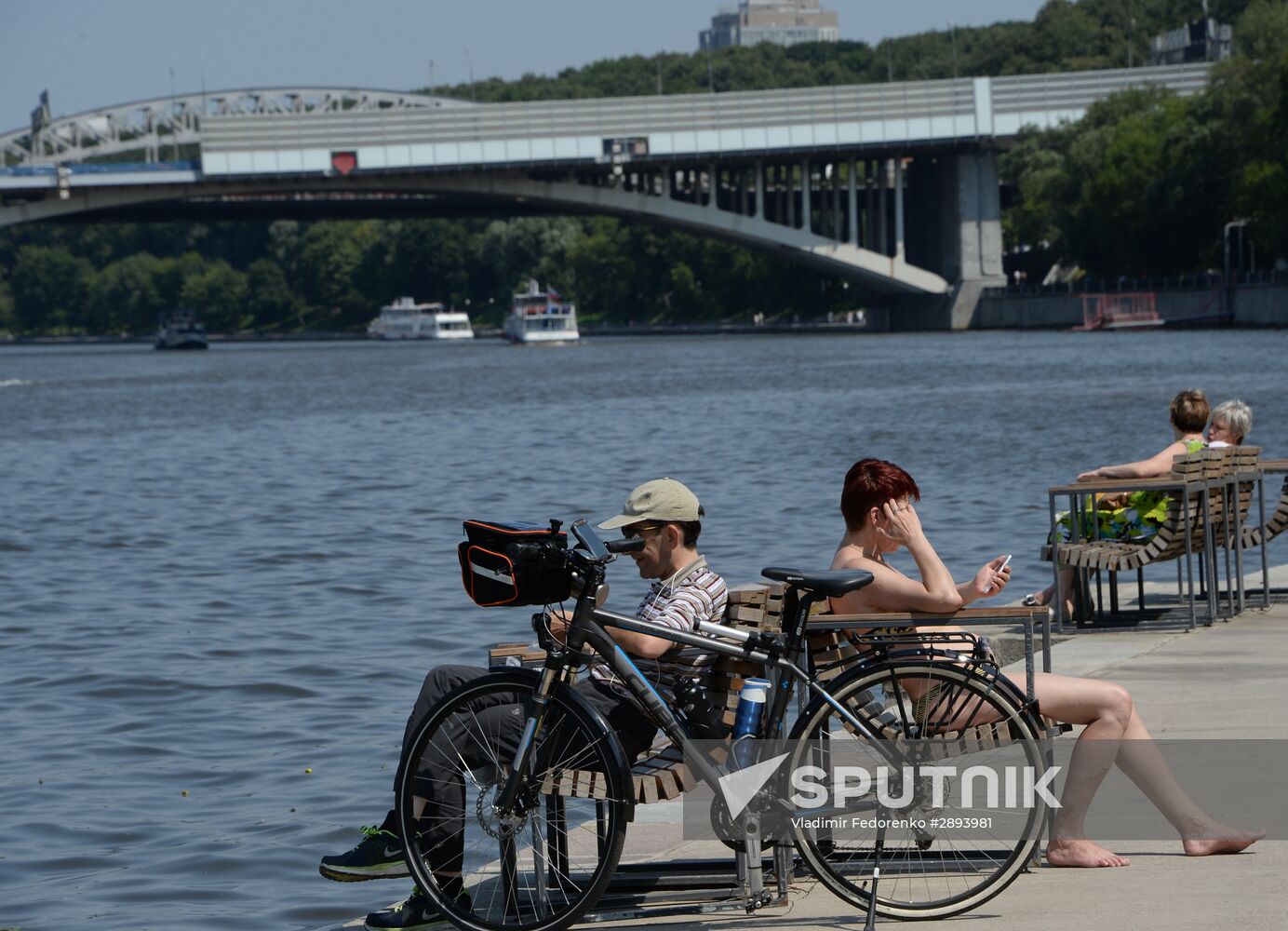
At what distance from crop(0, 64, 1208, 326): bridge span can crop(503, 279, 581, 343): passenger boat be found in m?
7.30

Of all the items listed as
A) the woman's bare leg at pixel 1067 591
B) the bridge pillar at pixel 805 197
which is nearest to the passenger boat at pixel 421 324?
the bridge pillar at pixel 805 197

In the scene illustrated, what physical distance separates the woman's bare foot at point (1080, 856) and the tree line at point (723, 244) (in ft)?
188

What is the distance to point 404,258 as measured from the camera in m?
138

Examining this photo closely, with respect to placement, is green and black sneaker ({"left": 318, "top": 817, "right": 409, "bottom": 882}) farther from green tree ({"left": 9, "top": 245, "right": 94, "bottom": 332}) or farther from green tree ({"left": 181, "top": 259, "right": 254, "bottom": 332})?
green tree ({"left": 9, "top": 245, "right": 94, "bottom": 332})

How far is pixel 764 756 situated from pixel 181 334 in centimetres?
10878

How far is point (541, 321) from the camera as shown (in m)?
94.4

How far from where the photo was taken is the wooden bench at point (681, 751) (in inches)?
180

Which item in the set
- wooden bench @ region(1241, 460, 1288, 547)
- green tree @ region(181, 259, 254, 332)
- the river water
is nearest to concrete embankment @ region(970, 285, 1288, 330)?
the river water

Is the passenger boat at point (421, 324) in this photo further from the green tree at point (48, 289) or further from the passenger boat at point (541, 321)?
the green tree at point (48, 289)

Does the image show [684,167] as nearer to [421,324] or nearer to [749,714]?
[421,324]

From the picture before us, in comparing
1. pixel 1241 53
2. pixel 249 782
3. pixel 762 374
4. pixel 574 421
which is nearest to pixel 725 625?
pixel 249 782

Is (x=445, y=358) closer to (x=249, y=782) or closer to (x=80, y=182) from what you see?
(x=80, y=182)

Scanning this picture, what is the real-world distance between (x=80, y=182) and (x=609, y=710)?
72.9 meters

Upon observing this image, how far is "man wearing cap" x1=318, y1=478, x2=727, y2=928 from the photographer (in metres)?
4.69
